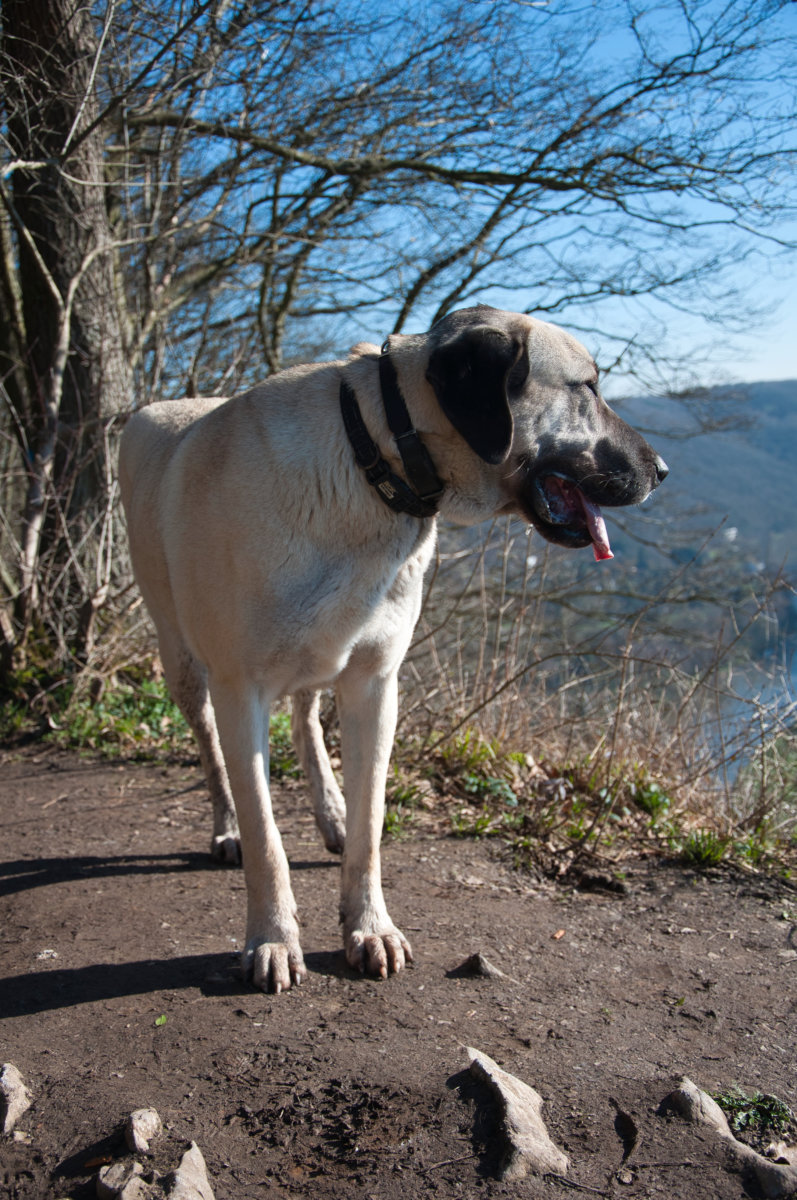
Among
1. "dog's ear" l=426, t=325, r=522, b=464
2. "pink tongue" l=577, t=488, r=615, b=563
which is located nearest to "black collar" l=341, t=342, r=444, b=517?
"dog's ear" l=426, t=325, r=522, b=464

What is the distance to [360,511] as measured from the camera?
2.69 m

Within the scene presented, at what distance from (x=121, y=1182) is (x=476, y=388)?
2023 mm

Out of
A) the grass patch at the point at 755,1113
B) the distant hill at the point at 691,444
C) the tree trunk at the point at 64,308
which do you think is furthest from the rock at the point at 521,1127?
the tree trunk at the point at 64,308

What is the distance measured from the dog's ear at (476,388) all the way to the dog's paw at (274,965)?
5.04ft

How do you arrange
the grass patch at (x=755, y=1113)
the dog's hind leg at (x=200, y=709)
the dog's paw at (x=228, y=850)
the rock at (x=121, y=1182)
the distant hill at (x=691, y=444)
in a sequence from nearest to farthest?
the rock at (x=121, y=1182)
the grass patch at (x=755, y=1113)
the dog's paw at (x=228, y=850)
the dog's hind leg at (x=200, y=709)
the distant hill at (x=691, y=444)

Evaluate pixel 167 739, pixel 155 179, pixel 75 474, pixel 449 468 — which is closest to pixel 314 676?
pixel 449 468

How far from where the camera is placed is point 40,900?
125 inches

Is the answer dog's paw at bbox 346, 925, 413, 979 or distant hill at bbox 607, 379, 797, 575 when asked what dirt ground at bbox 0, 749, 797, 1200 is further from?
distant hill at bbox 607, 379, 797, 575

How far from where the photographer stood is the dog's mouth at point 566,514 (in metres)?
2.81

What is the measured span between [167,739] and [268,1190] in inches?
142

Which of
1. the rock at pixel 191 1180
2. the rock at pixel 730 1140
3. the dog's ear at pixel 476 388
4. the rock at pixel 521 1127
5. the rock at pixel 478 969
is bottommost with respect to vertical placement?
the rock at pixel 478 969

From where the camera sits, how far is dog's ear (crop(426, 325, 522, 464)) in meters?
2.52

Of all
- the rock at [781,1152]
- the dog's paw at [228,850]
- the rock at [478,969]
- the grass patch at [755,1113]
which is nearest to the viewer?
the rock at [781,1152]

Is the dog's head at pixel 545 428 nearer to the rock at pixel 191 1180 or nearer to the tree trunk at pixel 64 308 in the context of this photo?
the rock at pixel 191 1180
